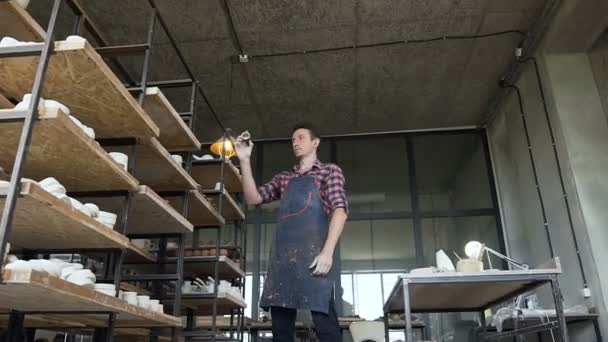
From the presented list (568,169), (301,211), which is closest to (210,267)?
(301,211)

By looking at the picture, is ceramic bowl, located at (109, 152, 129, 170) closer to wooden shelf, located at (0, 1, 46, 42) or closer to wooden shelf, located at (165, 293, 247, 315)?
wooden shelf, located at (0, 1, 46, 42)

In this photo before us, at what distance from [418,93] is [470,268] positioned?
3428 mm

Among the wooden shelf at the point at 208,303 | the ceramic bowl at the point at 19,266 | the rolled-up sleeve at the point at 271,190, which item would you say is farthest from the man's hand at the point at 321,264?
the wooden shelf at the point at 208,303

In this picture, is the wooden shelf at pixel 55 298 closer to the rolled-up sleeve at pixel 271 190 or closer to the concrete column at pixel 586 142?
the rolled-up sleeve at pixel 271 190

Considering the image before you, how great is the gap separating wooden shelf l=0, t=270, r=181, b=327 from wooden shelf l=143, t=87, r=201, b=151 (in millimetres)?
1076

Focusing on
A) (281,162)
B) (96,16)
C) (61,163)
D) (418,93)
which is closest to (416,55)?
(418,93)

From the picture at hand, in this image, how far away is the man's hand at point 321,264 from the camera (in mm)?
2051

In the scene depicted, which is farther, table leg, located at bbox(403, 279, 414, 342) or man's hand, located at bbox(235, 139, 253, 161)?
man's hand, located at bbox(235, 139, 253, 161)

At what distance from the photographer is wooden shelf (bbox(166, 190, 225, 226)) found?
3.19 meters

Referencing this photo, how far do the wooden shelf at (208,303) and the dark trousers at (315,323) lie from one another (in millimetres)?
1310

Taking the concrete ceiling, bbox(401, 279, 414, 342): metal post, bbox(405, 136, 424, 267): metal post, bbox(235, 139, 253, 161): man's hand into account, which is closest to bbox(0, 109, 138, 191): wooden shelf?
bbox(235, 139, 253, 161): man's hand

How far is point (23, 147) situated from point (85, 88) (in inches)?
25.0

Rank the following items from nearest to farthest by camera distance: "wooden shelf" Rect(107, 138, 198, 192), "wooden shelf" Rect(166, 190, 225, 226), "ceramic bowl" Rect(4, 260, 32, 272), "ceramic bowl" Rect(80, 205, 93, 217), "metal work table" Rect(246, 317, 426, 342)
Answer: "ceramic bowl" Rect(4, 260, 32, 272) → "ceramic bowl" Rect(80, 205, 93, 217) → "wooden shelf" Rect(107, 138, 198, 192) → "wooden shelf" Rect(166, 190, 225, 226) → "metal work table" Rect(246, 317, 426, 342)

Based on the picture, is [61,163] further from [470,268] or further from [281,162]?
[281,162]
